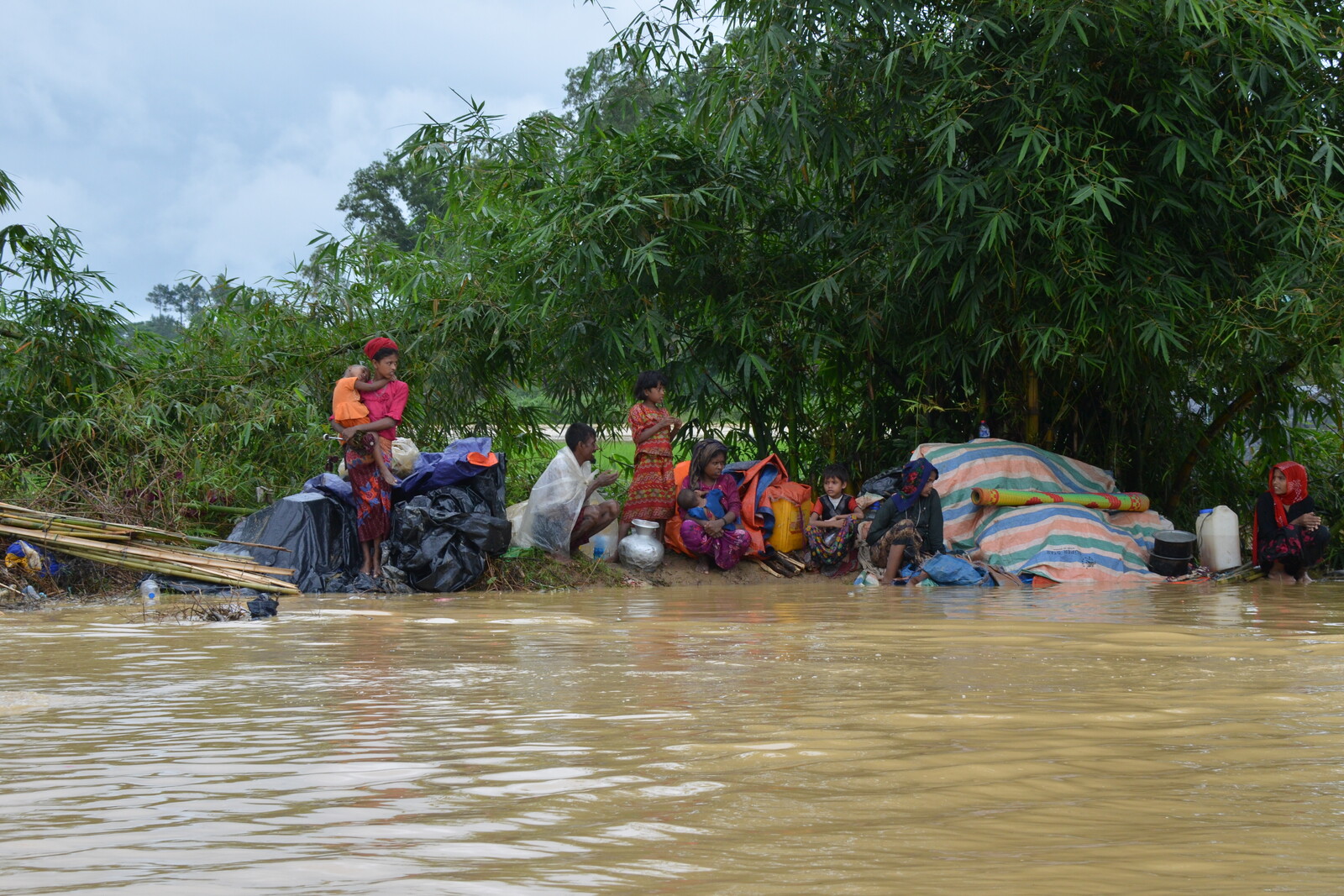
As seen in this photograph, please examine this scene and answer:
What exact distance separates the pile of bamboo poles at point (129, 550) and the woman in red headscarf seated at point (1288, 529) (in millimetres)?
6305

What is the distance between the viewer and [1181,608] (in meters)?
5.98

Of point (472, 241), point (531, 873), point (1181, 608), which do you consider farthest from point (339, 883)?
point (472, 241)

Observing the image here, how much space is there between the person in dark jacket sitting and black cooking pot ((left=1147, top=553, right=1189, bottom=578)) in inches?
57.3

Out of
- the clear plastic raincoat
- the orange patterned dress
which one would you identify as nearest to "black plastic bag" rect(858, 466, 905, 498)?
the orange patterned dress

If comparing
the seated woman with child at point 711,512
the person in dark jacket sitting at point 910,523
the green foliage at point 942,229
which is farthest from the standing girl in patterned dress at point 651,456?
the person in dark jacket sitting at point 910,523

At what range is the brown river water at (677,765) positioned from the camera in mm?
1708

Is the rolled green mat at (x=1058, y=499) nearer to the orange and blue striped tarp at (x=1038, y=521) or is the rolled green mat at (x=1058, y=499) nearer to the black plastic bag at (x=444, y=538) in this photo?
the orange and blue striped tarp at (x=1038, y=521)

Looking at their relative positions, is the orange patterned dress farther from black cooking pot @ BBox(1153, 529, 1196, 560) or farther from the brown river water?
the brown river water

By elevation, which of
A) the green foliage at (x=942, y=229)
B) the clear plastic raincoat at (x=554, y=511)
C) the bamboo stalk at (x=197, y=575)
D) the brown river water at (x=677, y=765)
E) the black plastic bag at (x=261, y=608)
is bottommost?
the brown river water at (x=677, y=765)

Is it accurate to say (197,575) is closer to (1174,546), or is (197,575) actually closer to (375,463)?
(375,463)

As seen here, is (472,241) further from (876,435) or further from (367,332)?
(876,435)

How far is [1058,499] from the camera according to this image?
8.66 m

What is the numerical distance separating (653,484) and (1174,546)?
3.56m

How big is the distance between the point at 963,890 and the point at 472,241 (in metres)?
9.09
